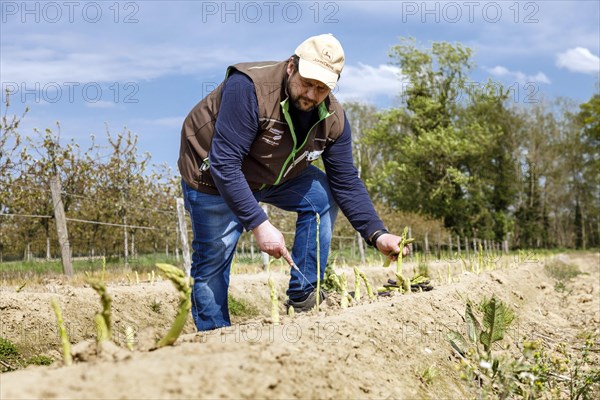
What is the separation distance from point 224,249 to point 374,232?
994 millimetres

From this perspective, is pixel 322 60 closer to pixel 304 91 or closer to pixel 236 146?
pixel 304 91

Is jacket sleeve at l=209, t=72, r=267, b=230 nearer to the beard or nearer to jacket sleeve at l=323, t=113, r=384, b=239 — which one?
the beard

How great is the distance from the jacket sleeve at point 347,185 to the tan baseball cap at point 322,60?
875 mm

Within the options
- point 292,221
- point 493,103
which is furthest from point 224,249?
point 493,103

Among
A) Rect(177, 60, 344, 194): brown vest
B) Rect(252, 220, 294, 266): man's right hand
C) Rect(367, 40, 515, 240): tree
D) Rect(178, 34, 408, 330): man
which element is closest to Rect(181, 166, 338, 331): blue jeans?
Rect(178, 34, 408, 330): man

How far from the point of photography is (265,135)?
354cm

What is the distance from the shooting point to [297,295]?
168 inches

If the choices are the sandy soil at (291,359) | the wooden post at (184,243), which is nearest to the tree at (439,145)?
the wooden post at (184,243)

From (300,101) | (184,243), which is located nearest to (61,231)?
(184,243)

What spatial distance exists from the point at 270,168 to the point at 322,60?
0.85 metres

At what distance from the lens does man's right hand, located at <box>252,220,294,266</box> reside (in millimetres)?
3094

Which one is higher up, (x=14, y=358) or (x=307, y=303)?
(x=307, y=303)

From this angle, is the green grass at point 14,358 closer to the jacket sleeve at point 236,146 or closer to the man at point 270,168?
the man at point 270,168

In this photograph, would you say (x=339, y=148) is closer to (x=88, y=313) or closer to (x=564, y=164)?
(x=88, y=313)
